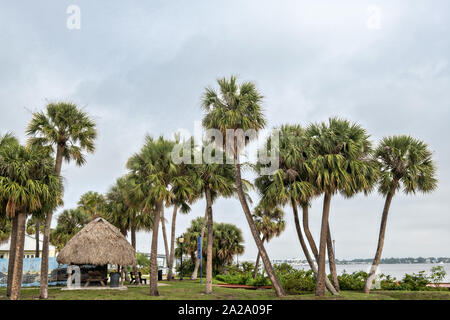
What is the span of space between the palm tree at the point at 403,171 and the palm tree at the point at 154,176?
13502mm

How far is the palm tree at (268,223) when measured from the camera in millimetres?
38781

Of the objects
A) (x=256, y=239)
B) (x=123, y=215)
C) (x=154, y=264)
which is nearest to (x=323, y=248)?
(x=256, y=239)

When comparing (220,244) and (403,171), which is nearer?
(403,171)

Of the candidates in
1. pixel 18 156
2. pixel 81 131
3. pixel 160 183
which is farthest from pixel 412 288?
pixel 18 156

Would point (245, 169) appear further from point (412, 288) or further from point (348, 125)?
point (412, 288)

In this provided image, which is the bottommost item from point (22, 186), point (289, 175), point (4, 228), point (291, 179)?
point (4, 228)

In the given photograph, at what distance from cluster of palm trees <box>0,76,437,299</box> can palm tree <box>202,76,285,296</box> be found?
60 mm

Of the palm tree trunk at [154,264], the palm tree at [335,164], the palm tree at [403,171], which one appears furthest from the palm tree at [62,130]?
the palm tree at [403,171]

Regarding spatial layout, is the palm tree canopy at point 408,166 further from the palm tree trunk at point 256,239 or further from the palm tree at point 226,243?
the palm tree at point 226,243

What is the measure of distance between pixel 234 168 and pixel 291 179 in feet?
12.2

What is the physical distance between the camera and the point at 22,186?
19.0 m

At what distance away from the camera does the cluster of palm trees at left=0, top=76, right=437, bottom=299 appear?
66.3 ft

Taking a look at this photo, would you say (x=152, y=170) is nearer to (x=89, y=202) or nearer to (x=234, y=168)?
(x=234, y=168)

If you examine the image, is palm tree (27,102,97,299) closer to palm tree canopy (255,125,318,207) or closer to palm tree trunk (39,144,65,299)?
palm tree trunk (39,144,65,299)
